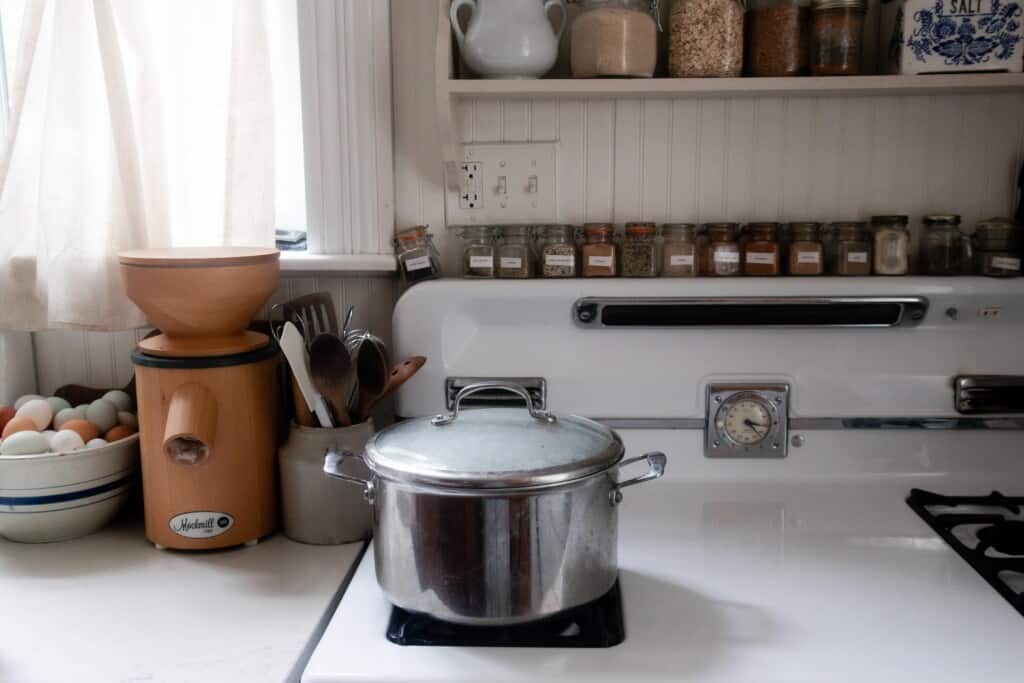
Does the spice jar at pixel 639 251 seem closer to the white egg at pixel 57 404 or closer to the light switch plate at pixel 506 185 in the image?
the light switch plate at pixel 506 185

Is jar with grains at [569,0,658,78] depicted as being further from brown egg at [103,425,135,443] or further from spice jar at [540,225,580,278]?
brown egg at [103,425,135,443]

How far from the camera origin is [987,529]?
1.08 metres

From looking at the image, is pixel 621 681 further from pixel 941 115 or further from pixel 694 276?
pixel 941 115

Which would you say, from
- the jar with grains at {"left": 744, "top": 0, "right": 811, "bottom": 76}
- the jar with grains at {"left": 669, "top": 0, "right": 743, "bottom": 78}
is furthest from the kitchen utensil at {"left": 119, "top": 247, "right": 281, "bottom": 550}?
the jar with grains at {"left": 744, "top": 0, "right": 811, "bottom": 76}

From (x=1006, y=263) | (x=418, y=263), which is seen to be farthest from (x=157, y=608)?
(x=1006, y=263)

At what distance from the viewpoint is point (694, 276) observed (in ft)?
4.18

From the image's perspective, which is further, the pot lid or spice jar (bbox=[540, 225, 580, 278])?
spice jar (bbox=[540, 225, 580, 278])

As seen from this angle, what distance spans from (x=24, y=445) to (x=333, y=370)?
Answer: 42 centimetres

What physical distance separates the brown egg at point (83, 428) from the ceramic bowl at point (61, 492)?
0.16 feet

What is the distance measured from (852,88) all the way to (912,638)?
0.70 meters

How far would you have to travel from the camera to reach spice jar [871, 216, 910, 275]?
1.25 metres

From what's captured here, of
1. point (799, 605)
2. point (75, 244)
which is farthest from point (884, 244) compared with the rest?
point (75, 244)

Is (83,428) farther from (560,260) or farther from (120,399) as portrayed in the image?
(560,260)

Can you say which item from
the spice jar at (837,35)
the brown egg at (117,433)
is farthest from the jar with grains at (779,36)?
the brown egg at (117,433)
